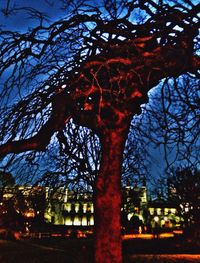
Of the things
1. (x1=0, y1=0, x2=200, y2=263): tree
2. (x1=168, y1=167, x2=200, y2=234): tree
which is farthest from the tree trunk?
(x1=168, y1=167, x2=200, y2=234): tree

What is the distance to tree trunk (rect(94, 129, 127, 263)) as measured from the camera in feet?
17.6

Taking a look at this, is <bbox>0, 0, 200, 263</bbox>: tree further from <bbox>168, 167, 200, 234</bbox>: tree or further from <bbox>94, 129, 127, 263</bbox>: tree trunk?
<bbox>168, 167, 200, 234</bbox>: tree

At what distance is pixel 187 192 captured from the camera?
31109 mm

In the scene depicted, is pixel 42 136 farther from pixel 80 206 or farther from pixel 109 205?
pixel 80 206

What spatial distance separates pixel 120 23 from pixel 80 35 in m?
0.73

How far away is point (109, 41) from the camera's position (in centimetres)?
580

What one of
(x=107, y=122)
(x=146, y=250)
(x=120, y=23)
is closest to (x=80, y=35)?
(x=120, y=23)

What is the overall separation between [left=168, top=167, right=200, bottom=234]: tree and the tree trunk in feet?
81.6

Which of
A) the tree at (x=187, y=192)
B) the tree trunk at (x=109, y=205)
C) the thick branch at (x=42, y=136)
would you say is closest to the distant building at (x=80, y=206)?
the tree at (x=187, y=192)

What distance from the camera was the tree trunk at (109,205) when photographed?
5379mm

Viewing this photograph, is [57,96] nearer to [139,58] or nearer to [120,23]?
[139,58]

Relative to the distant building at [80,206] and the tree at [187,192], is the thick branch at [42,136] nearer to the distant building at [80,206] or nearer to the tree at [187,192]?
the distant building at [80,206]

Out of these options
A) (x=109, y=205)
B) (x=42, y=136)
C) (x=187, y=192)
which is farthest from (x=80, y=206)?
Result: (x=42, y=136)

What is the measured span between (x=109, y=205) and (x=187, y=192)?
89.5 ft
